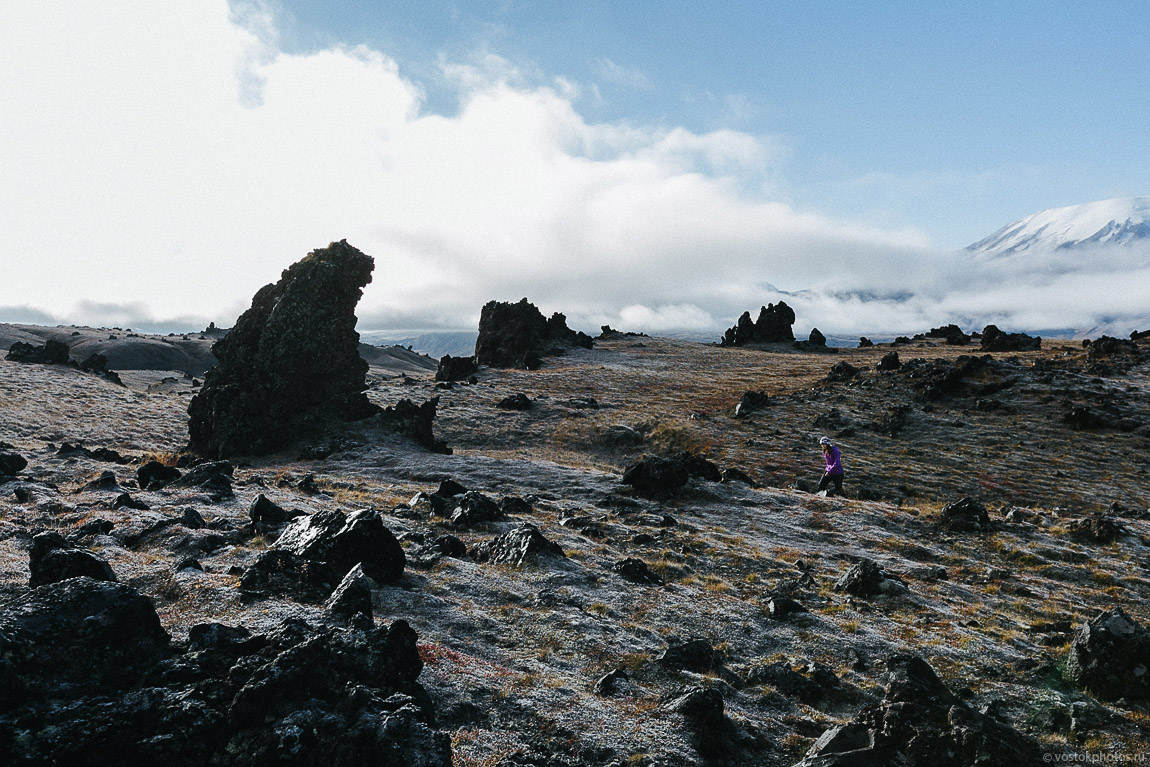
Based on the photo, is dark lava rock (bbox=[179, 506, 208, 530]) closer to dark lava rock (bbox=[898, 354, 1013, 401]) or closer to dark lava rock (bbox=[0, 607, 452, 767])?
dark lava rock (bbox=[0, 607, 452, 767])

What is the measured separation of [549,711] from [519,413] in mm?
36809

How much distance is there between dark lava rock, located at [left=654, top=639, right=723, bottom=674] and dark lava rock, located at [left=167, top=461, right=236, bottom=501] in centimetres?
1672

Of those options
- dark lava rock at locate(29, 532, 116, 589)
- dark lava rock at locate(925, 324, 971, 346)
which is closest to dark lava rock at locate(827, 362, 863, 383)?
dark lava rock at locate(925, 324, 971, 346)

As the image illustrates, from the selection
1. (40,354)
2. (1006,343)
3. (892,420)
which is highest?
(1006,343)

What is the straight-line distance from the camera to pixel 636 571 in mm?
15906

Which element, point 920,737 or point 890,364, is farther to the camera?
point 890,364

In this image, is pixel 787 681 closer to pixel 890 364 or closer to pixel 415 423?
pixel 415 423

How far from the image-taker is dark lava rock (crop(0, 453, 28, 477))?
22312 mm

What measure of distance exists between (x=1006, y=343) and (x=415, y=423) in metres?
71.5

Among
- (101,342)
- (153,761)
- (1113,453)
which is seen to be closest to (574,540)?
(153,761)

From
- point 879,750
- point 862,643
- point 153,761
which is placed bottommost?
point 862,643

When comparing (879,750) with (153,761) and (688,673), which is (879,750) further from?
(153,761)

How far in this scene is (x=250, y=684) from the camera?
268 inches

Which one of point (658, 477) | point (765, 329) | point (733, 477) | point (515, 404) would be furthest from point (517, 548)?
point (765, 329)
